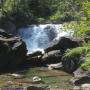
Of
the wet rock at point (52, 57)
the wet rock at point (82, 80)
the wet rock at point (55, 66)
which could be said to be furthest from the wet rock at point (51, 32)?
the wet rock at point (82, 80)

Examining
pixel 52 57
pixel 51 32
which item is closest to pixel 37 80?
pixel 52 57

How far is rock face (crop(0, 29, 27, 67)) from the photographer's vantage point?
29156mm

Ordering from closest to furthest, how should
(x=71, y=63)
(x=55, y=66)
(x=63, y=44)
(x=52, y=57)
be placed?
(x=71, y=63), (x=55, y=66), (x=52, y=57), (x=63, y=44)

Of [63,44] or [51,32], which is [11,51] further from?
[51,32]

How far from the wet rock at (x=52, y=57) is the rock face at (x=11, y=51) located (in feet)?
5.99

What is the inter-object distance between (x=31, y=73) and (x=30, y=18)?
2230 centimetres

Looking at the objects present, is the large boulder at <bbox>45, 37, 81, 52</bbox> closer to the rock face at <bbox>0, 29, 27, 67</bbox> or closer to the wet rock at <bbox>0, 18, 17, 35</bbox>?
the rock face at <bbox>0, 29, 27, 67</bbox>

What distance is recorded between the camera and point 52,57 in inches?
1208

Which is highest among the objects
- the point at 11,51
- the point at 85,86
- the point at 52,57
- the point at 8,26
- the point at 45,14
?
the point at 45,14

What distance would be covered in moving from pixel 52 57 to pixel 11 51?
142 inches

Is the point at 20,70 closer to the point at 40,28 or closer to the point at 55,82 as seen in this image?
the point at 55,82

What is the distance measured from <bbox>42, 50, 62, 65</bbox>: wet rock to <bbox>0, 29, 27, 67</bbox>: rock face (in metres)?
1.83

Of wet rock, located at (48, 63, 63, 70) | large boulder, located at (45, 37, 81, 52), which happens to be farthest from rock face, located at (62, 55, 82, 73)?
large boulder, located at (45, 37, 81, 52)

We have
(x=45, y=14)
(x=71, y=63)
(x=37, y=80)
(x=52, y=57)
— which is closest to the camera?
(x=37, y=80)
